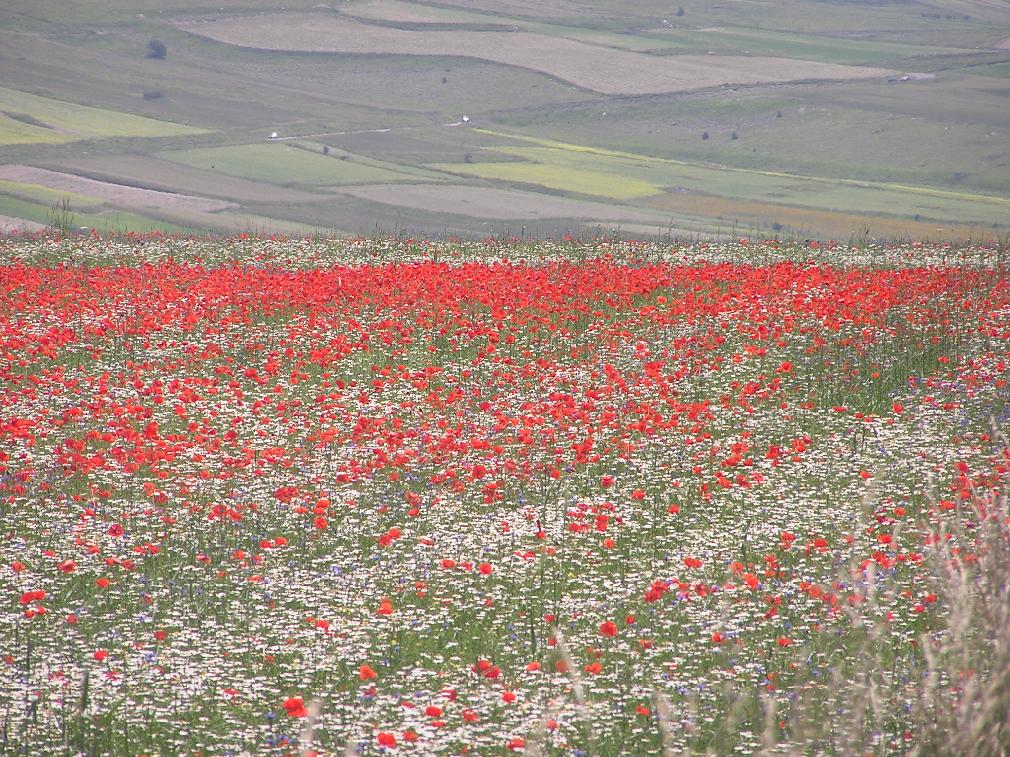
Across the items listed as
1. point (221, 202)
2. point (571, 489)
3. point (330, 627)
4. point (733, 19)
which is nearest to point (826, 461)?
point (571, 489)

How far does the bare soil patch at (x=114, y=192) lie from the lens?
48625 mm

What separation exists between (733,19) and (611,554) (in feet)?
451

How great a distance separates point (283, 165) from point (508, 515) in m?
59.7

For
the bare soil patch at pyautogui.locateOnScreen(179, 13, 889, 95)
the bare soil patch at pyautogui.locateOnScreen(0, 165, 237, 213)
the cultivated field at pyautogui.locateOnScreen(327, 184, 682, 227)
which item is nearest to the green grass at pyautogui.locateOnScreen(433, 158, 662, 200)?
the cultivated field at pyautogui.locateOnScreen(327, 184, 682, 227)

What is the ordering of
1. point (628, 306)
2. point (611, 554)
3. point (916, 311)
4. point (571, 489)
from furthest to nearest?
point (628, 306) < point (916, 311) < point (571, 489) < point (611, 554)

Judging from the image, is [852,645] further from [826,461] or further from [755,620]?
[826,461]

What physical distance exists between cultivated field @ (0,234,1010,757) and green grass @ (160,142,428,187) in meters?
44.1

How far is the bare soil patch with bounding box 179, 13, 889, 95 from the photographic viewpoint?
103562mm

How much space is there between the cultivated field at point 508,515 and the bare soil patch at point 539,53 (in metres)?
87.4

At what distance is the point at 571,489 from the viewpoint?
10.1 metres

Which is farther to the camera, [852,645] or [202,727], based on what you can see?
[852,645]

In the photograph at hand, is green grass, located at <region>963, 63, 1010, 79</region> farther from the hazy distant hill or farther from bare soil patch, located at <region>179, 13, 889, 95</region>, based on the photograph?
bare soil patch, located at <region>179, 13, 889, 95</region>

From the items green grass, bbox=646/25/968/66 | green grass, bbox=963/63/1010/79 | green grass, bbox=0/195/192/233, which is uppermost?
green grass, bbox=646/25/968/66

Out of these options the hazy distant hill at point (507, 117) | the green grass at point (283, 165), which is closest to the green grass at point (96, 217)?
the hazy distant hill at point (507, 117)
